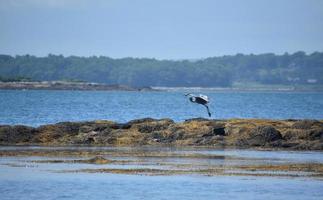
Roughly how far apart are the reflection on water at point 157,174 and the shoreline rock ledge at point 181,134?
231 centimetres

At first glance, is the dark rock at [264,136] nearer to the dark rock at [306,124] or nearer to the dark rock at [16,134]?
the dark rock at [306,124]

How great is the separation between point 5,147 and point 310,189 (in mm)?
15311

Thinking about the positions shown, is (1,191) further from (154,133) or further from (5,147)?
(154,133)

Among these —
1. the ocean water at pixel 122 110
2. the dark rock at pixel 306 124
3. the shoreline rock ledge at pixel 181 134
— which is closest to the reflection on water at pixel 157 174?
the shoreline rock ledge at pixel 181 134

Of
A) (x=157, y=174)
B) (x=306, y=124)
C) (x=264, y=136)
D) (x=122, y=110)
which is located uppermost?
(x=122, y=110)

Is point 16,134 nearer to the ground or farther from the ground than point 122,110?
nearer to the ground

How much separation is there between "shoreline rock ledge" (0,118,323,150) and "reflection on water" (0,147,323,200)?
7.57ft

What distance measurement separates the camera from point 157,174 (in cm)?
2992

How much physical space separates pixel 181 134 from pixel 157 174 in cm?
1195

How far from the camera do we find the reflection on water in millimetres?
26500

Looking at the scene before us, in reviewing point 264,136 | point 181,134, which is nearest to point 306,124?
point 264,136

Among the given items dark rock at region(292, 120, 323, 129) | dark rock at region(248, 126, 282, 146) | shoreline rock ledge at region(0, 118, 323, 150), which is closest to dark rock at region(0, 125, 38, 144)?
shoreline rock ledge at region(0, 118, 323, 150)

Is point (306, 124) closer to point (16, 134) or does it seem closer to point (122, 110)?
point (16, 134)

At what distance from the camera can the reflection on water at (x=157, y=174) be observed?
26.5m
